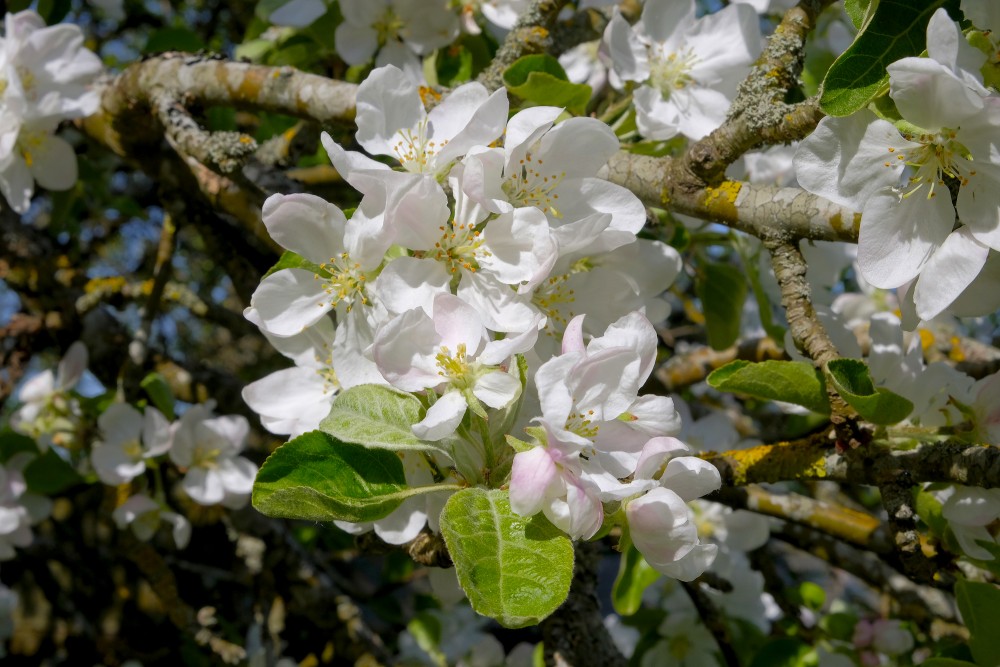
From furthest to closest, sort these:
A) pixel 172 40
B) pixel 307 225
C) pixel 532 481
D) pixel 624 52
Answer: pixel 172 40 < pixel 624 52 < pixel 307 225 < pixel 532 481

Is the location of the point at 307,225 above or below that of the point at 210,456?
above

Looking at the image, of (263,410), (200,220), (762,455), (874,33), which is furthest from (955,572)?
(200,220)

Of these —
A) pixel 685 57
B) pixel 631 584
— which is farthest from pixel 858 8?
pixel 631 584

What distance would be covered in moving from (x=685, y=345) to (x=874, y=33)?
2214 millimetres

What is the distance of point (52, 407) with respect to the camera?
1.97 meters

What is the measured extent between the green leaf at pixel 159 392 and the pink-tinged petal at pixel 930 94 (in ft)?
4.92

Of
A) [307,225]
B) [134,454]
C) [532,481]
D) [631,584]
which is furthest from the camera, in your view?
[134,454]

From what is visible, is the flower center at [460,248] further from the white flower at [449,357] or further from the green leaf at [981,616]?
the green leaf at [981,616]

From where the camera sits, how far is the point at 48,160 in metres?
1.75

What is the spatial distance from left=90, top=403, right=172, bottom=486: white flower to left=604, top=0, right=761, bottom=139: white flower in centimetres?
118

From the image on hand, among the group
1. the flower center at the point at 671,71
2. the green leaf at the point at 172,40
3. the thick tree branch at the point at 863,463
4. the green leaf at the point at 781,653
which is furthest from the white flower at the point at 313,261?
the green leaf at the point at 172,40

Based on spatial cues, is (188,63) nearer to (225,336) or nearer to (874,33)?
(874,33)

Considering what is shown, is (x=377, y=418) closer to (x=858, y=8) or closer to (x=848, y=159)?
(x=848, y=159)

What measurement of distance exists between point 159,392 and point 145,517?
0.28 meters
